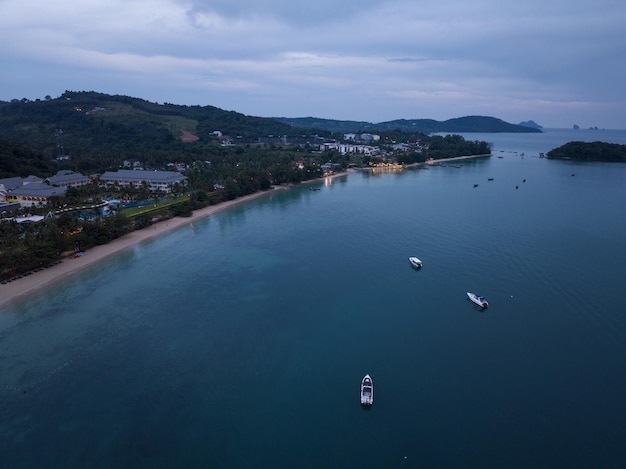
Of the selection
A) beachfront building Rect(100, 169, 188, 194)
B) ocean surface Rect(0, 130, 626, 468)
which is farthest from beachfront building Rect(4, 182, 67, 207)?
ocean surface Rect(0, 130, 626, 468)

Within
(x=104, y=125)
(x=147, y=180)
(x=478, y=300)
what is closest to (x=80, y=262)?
(x=147, y=180)

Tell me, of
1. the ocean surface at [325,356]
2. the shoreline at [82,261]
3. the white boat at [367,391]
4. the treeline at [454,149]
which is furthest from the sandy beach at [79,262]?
the treeline at [454,149]

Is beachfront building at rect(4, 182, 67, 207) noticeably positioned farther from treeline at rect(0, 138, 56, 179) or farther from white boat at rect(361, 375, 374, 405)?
white boat at rect(361, 375, 374, 405)

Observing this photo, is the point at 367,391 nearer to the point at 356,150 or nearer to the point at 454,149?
the point at 356,150

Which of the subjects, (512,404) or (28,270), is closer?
(512,404)

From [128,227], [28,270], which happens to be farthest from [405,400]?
[128,227]

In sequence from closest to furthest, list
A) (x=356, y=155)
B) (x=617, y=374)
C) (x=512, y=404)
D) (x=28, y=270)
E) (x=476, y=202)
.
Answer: (x=512, y=404) → (x=617, y=374) → (x=28, y=270) → (x=476, y=202) → (x=356, y=155)

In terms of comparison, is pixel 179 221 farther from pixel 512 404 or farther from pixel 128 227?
pixel 512 404
